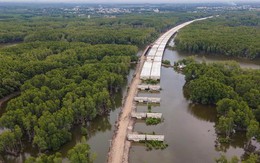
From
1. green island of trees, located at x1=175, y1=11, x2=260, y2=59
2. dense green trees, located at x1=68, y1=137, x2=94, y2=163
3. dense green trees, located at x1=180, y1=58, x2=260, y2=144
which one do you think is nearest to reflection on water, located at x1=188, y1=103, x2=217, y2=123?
dense green trees, located at x1=180, y1=58, x2=260, y2=144

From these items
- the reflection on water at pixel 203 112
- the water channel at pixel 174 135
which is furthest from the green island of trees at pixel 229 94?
the water channel at pixel 174 135

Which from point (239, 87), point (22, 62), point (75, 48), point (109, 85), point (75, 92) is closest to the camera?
point (75, 92)

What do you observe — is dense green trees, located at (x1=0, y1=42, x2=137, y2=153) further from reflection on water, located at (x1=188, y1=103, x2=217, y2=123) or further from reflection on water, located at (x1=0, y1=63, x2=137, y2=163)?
reflection on water, located at (x1=188, y1=103, x2=217, y2=123)

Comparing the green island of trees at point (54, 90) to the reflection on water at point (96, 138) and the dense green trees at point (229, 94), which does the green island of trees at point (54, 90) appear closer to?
the reflection on water at point (96, 138)

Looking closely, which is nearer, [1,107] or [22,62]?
[1,107]

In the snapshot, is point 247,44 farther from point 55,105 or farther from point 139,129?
point 55,105

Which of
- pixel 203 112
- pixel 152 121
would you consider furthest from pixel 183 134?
pixel 203 112

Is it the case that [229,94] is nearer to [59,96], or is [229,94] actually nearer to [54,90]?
Answer: [59,96]

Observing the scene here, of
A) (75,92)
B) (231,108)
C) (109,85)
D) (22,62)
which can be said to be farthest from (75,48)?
(231,108)
